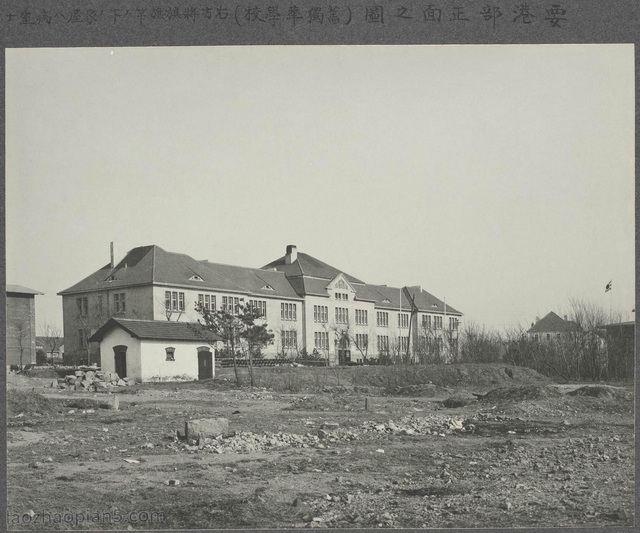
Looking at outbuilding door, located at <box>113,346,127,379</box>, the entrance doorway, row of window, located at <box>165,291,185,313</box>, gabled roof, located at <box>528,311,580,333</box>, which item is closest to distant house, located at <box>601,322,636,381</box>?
gabled roof, located at <box>528,311,580,333</box>

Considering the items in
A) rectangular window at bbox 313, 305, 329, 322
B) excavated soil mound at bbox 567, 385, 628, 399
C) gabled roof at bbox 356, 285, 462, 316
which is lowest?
excavated soil mound at bbox 567, 385, 628, 399

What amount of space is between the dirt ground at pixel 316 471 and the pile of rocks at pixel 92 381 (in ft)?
26.4

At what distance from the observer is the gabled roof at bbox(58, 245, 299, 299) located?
35.4 m

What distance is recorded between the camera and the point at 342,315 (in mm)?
49688

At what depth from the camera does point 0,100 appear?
28.3 feet

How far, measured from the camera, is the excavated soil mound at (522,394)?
61.2 feet

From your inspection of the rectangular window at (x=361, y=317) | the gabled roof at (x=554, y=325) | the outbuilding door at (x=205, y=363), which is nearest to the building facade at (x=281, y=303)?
the rectangular window at (x=361, y=317)

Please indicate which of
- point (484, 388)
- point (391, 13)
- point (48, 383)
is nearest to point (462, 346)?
point (484, 388)

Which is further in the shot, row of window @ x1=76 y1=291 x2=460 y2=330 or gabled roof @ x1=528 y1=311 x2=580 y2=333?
row of window @ x1=76 y1=291 x2=460 y2=330

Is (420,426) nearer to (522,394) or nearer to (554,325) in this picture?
(522,394)

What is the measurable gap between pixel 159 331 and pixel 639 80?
21438 millimetres

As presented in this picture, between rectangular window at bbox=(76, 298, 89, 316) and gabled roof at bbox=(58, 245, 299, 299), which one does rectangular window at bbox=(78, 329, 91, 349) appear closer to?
rectangular window at bbox=(76, 298, 89, 316)

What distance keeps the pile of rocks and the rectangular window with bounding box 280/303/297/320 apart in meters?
20.9

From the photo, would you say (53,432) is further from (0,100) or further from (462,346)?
(462,346)
